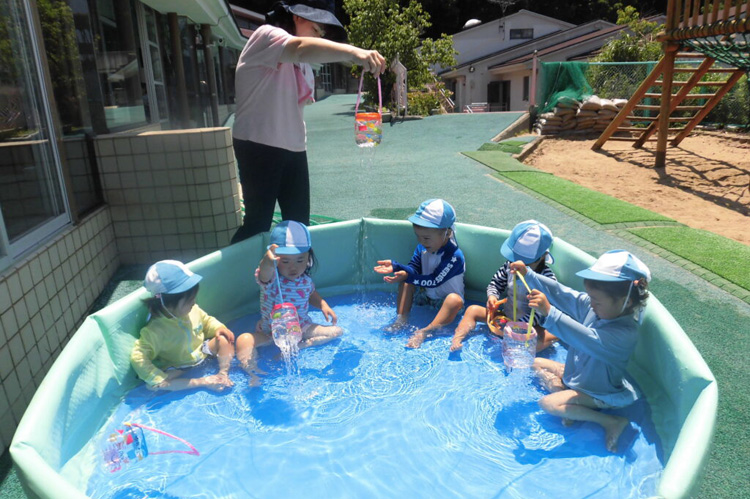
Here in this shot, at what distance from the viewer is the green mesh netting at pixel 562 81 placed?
13688 mm

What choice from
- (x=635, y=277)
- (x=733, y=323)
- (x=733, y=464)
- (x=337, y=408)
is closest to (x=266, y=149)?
(x=337, y=408)

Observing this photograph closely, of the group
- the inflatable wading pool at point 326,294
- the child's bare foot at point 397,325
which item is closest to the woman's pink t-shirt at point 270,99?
the inflatable wading pool at point 326,294

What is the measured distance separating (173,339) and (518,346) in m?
2.00

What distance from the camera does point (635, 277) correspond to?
2.54 metres

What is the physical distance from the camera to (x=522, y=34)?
1325 inches

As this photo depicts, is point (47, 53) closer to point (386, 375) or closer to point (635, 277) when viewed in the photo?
point (386, 375)

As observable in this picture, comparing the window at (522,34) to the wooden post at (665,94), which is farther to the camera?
the window at (522,34)

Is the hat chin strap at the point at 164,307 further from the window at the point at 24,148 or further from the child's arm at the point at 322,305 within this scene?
the child's arm at the point at 322,305

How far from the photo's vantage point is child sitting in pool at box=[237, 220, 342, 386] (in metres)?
3.33

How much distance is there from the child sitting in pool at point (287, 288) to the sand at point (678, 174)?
4.99 m

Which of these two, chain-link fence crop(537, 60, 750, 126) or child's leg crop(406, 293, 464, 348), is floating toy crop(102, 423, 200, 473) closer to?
child's leg crop(406, 293, 464, 348)

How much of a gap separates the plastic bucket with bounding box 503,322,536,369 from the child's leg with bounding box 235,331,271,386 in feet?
4.85

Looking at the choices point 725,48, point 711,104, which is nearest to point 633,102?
point 711,104

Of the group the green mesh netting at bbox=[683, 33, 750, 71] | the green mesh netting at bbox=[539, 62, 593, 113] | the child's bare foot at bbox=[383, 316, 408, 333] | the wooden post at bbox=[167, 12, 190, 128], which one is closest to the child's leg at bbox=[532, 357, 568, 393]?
the child's bare foot at bbox=[383, 316, 408, 333]
